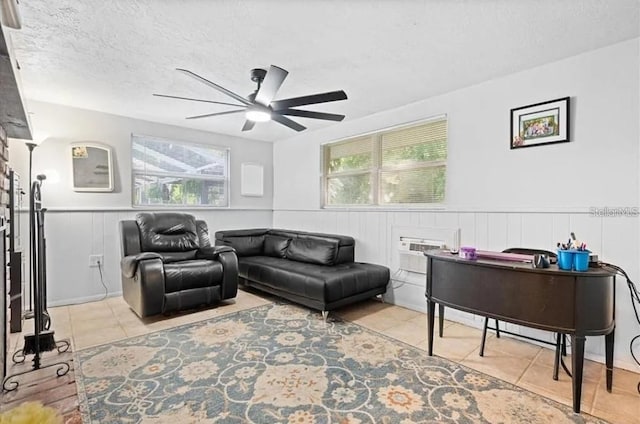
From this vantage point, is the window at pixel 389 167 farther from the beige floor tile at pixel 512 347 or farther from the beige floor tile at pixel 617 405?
the beige floor tile at pixel 617 405

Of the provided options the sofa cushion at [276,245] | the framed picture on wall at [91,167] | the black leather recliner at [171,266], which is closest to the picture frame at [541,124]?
the sofa cushion at [276,245]

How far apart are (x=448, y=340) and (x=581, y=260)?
1.31 m

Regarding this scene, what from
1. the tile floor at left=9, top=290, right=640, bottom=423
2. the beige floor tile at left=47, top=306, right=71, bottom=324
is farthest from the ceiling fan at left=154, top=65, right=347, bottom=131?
the beige floor tile at left=47, top=306, right=71, bottom=324

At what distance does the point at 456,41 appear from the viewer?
2.27 metres

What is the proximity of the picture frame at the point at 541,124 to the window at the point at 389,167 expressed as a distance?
0.71 metres

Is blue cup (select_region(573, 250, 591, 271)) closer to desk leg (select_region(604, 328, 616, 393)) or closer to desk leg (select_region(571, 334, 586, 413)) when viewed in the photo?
desk leg (select_region(571, 334, 586, 413))

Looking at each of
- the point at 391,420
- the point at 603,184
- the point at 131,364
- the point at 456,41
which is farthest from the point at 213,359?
the point at 603,184

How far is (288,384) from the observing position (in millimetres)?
2018

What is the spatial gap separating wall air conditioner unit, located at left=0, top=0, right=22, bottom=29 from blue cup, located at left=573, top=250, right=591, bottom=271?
264 cm

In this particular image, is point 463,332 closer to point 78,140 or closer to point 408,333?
point 408,333

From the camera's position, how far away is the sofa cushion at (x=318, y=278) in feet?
10.3

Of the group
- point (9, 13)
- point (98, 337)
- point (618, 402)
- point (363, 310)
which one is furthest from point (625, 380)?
point (98, 337)

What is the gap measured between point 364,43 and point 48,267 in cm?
409

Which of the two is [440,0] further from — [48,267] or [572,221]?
[48,267]
